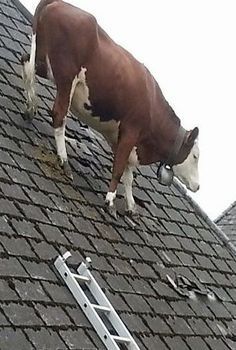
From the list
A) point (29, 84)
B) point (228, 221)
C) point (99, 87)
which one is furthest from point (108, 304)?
point (228, 221)

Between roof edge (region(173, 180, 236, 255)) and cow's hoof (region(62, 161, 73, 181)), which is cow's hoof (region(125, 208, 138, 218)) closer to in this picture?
cow's hoof (region(62, 161, 73, 181))

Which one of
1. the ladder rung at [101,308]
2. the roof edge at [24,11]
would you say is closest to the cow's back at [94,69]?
the ladder rung at [101,308]

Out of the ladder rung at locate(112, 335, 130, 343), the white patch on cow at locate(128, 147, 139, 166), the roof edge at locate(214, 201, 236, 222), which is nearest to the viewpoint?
the ladder rung at locate(112, 335, 130, 343)

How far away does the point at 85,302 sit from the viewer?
4.21m

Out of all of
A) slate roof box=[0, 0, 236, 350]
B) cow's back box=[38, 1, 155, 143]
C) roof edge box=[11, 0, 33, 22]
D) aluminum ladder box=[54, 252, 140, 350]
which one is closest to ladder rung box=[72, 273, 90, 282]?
aluminum ladder box=[54, 252, 140, 350]

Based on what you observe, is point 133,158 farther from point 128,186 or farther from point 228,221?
point 228,221

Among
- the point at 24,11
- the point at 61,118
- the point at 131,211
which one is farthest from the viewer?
the point at 24,11

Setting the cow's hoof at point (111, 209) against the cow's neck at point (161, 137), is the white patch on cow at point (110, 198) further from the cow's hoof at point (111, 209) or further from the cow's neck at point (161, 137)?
the cow's neck at point (161, 137)

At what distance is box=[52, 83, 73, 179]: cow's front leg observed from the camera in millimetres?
5188

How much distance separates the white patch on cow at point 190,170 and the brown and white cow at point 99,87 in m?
0.19

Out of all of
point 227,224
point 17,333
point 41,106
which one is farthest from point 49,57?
point 227,224

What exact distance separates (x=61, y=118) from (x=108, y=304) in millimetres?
1350

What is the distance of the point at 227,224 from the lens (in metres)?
11.5

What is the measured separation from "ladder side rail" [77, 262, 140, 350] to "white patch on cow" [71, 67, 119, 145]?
1.23 m
